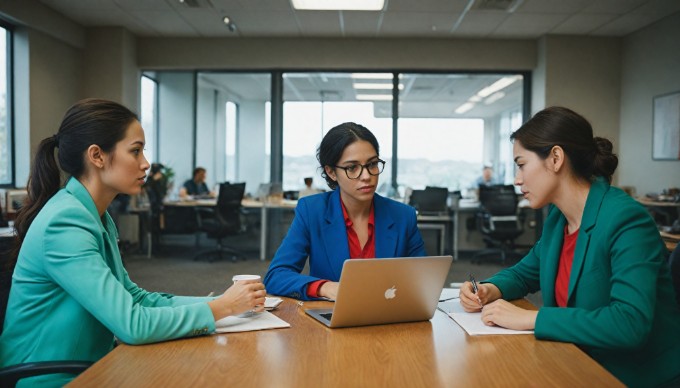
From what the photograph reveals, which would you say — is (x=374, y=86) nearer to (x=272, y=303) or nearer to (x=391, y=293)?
(x=272, y=303)

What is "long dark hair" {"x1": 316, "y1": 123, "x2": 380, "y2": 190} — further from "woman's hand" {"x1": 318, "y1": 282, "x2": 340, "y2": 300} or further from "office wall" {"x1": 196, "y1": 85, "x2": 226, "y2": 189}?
"office wall" {"x1": 196, "y1": 85, "x2": 226, "y2": 189}

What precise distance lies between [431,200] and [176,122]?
4.92 m

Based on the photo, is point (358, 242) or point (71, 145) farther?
point (358, 242)

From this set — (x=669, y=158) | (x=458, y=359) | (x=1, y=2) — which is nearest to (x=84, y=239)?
(x=458, y=359)

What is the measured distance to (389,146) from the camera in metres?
9.26

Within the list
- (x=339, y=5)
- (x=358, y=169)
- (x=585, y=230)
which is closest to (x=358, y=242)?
(x=358, y=169)

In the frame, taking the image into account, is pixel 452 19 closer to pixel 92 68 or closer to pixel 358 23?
pixel 358 23

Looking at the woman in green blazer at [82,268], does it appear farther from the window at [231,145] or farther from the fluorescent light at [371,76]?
the window at [231,145]

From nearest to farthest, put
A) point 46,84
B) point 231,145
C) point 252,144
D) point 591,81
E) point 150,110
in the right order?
point 46,84 < point 591,81 < point 150,110 < point 252,144 < point 231,145

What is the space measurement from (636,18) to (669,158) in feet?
5.91

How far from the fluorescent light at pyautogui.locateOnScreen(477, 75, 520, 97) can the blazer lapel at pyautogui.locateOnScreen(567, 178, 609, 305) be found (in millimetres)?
7982

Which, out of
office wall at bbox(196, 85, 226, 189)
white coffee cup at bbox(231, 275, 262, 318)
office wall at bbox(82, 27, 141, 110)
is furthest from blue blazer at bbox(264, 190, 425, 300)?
office wall at bbox(196, 85, 226, 189)

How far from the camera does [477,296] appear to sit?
1772 millimetres

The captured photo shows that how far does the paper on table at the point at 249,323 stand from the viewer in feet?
5.06
